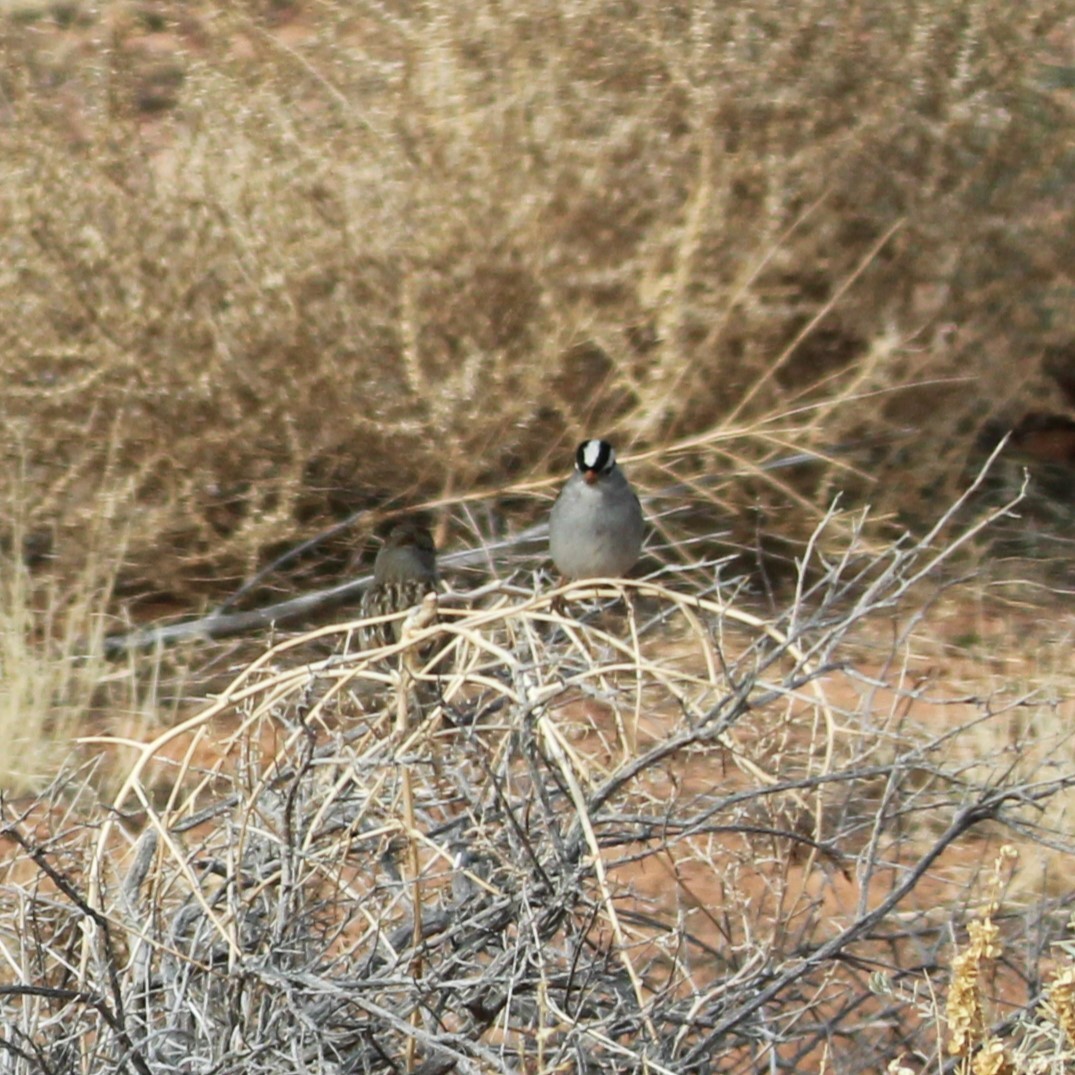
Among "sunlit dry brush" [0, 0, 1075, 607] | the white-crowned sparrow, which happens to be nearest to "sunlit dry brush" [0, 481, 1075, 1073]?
the white-crowned sparrow

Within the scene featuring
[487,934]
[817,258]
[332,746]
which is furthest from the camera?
[817,258]

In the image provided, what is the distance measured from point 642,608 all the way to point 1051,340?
178 centimetres

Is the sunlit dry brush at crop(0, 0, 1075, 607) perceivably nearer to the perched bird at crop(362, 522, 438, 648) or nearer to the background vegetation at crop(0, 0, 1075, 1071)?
the background vegetation at crop(0, 0, 1075, 1071)

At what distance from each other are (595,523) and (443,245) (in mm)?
1187

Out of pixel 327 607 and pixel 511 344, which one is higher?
pixel 511 344

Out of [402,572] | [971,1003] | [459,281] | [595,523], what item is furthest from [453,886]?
[459,281]

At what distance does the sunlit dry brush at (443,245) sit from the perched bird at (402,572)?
1.65ft

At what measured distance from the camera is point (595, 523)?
18.3 feet

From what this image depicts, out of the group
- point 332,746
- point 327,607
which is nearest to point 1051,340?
point 327,607

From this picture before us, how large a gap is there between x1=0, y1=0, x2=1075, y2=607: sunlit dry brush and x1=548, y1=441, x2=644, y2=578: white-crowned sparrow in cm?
70

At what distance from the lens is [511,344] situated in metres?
6.39

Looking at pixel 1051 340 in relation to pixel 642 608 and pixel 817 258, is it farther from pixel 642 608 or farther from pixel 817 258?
pixel 642 608

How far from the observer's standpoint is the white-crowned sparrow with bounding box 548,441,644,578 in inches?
219

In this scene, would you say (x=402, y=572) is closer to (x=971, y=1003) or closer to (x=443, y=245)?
(x=443, y=245)
